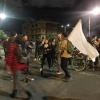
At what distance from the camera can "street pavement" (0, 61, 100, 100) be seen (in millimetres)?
10367

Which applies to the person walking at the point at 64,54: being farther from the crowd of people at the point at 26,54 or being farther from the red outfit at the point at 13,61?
the red outfit at the point at 13,61

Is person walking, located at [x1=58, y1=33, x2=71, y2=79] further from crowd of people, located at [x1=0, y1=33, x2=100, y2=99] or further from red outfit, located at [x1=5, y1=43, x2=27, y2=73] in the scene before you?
red outfit, located at [x1=5, y1=43, x2=27, y2=73]

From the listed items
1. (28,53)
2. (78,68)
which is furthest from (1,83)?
(78,68)

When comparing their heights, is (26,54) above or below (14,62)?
above

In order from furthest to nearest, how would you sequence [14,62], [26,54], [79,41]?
[79,41] < [26,54] < [14,62]

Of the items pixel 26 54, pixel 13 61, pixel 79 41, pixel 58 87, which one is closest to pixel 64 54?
pixel 79 41

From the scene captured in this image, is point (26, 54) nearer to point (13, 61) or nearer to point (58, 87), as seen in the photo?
point (58, 87)

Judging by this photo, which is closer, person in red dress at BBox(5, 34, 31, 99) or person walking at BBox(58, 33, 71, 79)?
person in red dress at BBox(5, 34, 31, 99)

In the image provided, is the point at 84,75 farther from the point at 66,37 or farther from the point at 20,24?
the point at 20,24

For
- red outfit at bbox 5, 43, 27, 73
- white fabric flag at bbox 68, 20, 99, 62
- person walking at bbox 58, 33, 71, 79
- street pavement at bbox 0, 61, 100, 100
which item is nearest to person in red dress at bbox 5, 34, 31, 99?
red outfit at bbox 5, 43, 27, 73

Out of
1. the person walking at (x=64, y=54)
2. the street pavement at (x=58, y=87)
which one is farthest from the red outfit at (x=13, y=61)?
the person walking at (x=64, y=54)

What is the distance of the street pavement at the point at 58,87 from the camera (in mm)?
10367

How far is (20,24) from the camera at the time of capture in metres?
75.2

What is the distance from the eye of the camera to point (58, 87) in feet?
39.9
